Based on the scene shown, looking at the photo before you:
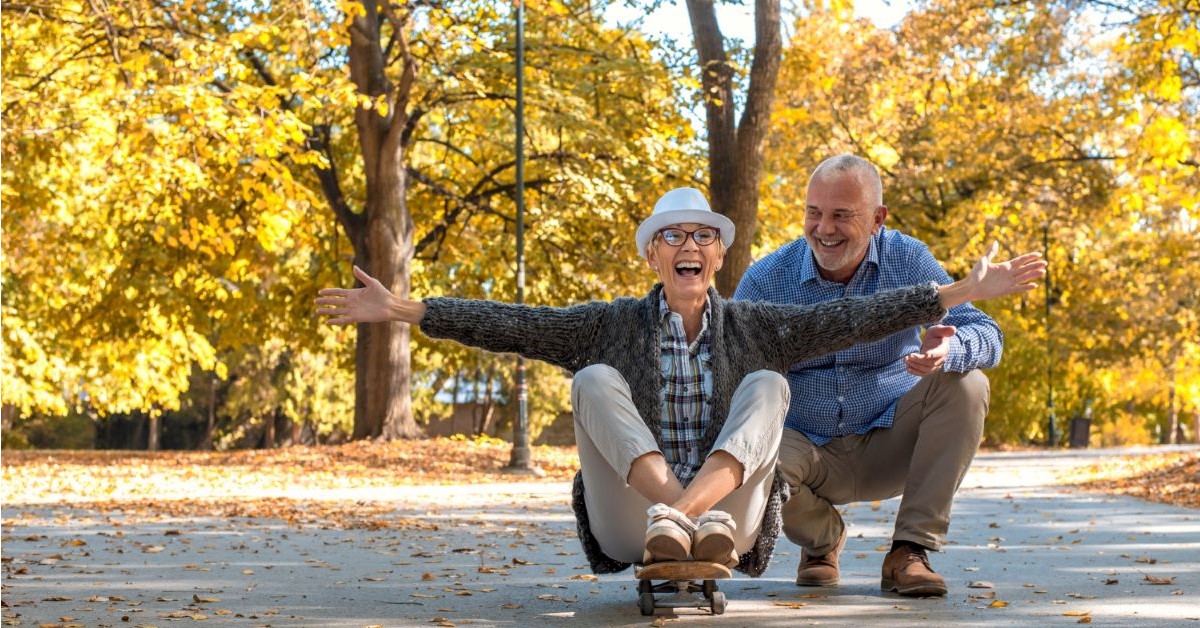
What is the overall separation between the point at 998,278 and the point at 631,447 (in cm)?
145

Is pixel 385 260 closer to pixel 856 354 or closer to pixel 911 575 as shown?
pixel 856 354

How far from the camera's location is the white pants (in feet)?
17.9

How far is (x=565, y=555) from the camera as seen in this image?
9.59 meters

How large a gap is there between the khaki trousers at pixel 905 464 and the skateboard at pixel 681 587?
62cm

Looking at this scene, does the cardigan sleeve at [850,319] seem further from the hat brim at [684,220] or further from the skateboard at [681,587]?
the skateboard at [681,587]

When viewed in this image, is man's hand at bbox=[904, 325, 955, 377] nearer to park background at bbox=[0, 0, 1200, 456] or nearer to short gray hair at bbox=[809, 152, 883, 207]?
short gray hair at bbox=[809, 152, 883, 207]

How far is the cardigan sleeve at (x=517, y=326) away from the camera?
589 centimetres

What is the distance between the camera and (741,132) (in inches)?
799

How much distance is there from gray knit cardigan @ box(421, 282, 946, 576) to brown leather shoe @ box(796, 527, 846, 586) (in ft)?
3.75

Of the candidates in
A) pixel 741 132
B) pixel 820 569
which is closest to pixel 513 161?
pixel 741 132

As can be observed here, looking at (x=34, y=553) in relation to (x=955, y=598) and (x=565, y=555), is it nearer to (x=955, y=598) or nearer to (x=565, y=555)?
(x=565, y=555)

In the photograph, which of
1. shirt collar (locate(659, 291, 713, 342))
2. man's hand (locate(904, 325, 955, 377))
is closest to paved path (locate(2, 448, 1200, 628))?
man's hand (locate(904, 325, 955, 377))

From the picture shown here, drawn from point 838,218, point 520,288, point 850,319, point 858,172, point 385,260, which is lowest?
point 850,319

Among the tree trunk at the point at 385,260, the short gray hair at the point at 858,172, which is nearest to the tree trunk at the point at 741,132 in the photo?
the tree trunk at the point at 385,260
